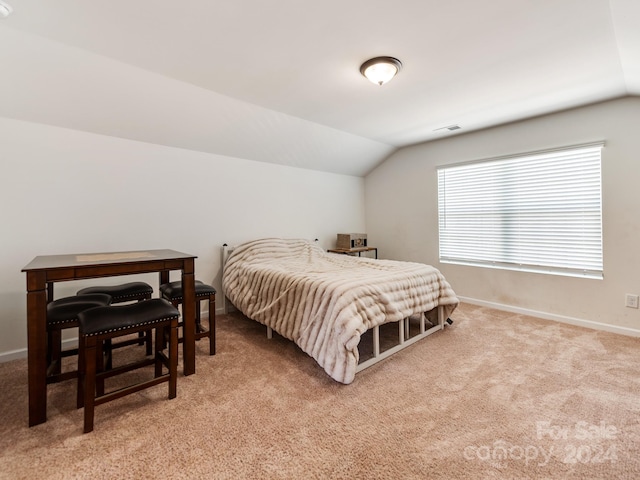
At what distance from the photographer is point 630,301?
2.78 meters

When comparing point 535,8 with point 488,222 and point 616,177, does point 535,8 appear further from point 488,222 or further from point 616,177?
point 488,222

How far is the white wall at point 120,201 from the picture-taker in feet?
7.80

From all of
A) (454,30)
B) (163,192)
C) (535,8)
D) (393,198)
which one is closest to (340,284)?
(454,30)

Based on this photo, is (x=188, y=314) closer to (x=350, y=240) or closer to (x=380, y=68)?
(x=380, y=68)

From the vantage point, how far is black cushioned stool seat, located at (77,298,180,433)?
5.00 ft

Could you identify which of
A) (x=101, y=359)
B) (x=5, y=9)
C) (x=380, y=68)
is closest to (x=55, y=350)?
(x=101, y=359)

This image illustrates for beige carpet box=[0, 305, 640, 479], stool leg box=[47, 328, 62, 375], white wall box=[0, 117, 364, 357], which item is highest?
white wall box=[0, 117, 364, 357]

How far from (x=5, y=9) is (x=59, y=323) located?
176 centimetres

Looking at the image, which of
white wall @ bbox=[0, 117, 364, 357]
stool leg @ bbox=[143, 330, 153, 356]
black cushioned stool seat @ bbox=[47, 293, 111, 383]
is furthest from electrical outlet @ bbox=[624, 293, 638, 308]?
black cushioned stool seat @ bbox=[47, 293, 111, 383]

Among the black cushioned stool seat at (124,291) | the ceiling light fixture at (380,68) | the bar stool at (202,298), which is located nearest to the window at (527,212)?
the ceiling light fixture at (380,68)

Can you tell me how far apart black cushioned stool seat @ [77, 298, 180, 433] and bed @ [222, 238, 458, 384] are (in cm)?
91

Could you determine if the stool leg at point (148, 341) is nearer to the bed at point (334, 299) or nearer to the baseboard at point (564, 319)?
the bed at point (334, 299)

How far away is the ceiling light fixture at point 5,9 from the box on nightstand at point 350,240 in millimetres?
3777

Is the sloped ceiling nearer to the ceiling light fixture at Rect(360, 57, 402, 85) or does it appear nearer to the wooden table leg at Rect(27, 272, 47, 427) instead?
the ceiling light fixture at Rect(360, 57, 402, 85)
